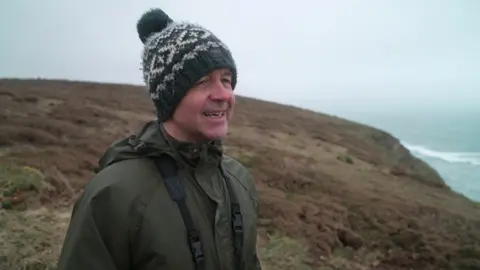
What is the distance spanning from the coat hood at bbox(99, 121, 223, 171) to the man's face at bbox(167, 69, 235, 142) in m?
0.06

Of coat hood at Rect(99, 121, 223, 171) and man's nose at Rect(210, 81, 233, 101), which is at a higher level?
man's nose at Rect(210, 81, 233, 101)

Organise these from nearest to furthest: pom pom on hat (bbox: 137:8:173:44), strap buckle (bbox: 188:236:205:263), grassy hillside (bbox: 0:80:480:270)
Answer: strap buckle (bbox: 188:236:205:263), pom pom on hat (bbox: 137:8:173:44), grassy hillside (bbox: 0:80:480:270)

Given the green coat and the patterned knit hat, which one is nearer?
the green coat

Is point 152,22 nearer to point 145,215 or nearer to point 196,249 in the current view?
point 145,215

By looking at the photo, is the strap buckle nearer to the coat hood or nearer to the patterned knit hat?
the coat hood

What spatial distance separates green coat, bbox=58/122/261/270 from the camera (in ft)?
5.32

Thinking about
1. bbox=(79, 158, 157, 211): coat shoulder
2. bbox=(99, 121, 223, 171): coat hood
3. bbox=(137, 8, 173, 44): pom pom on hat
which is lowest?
bbox=(79, 158, 157, 211): coat shoulder

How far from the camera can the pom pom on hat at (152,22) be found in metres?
2.19

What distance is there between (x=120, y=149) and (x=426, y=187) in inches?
789

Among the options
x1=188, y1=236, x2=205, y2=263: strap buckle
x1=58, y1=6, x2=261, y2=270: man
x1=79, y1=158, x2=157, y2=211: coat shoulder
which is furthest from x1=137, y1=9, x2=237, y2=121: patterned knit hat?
x1=188, y1=236, x2=205, y2=263: strap buckle

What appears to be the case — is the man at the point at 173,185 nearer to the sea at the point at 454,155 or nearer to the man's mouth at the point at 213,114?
the man's mouth at the point at 213,114

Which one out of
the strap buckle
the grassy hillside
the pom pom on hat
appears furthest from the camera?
the grassy hillside

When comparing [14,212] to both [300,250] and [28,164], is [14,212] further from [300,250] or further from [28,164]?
[300,250]

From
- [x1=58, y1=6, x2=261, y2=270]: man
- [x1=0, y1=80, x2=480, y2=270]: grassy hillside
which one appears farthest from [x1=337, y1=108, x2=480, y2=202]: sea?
[x1=58, y1=6, x2=261, y2=270]: man
